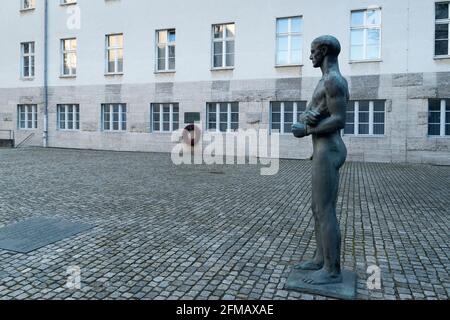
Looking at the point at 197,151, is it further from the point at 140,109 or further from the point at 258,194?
the point at 258,194

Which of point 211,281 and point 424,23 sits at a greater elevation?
point 424,23

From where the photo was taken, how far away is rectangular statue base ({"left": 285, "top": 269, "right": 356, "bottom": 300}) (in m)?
3.86

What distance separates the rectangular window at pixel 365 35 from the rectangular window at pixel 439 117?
10.2 ft

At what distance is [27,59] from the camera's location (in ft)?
89.5

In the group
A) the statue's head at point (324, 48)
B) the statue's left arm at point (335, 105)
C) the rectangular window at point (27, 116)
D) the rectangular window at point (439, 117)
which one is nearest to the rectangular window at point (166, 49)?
the rectangular window at point (27, 116)

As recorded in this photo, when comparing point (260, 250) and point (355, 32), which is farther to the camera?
point (355, 32)

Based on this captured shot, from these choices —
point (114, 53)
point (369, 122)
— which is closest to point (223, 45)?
point (114, 53)

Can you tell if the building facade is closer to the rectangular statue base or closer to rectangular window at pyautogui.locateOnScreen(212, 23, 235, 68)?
rectangular window at pyautogui.locateOnScreen(212, 23, 235, 68)

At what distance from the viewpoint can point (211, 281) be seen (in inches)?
167

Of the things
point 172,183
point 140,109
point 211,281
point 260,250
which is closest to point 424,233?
point 260,250

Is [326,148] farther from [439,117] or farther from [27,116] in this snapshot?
[27,116]

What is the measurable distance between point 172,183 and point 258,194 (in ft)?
9.02

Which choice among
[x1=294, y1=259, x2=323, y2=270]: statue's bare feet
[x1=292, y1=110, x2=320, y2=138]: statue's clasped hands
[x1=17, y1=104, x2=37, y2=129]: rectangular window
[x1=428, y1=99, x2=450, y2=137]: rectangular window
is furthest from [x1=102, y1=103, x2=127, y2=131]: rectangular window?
[x1=292, y1=110, x2=320, y2=138]: statue's clasped hands
